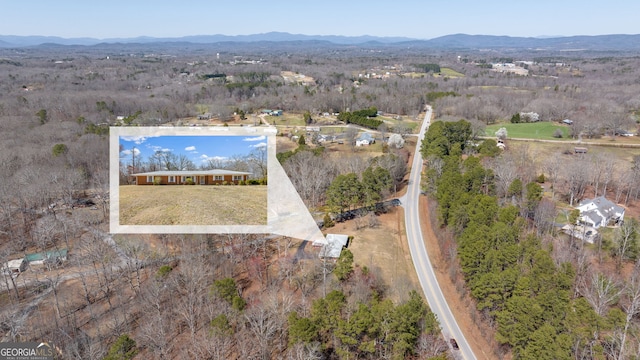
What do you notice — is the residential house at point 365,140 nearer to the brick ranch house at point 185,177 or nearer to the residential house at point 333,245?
the residential house at point 333,245

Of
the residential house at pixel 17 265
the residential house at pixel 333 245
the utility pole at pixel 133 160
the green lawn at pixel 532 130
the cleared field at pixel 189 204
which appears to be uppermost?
the utility pole at pixel 133 160

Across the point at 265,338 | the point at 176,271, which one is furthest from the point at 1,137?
the point at 265,338

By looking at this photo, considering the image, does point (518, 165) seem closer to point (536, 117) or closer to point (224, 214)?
point (536, 117)

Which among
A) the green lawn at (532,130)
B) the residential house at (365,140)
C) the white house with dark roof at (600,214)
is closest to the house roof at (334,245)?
the white house with dark roof at (600,214)

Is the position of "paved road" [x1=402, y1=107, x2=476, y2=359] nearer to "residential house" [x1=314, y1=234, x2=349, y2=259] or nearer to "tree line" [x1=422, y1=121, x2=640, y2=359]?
"tree line" [x1=422, y1=121, x2=640, y2=359]

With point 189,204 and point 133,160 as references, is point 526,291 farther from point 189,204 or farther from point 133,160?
point 133,160

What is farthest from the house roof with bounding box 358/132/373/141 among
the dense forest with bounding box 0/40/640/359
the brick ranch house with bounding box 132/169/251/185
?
the brick ranch house with bounding box 132/169/251/185

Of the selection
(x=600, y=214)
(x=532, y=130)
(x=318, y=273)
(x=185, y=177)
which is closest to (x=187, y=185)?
(x=185, y=177)
